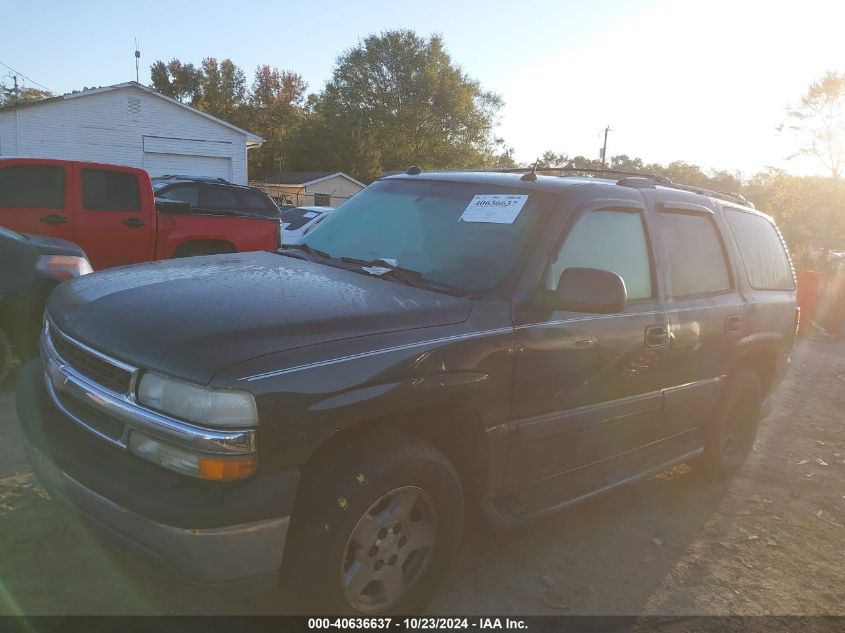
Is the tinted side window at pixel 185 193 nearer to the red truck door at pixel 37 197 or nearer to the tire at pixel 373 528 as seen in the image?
the red truck door at pixel 37 197

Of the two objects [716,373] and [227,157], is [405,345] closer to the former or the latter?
[716,373]

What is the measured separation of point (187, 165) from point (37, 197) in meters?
19.1

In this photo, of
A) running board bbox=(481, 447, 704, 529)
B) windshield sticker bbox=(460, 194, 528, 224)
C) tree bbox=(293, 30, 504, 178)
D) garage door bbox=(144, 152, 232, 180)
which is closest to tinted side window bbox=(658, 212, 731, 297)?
windshield sticker bbox=(460, 194, 528, 224)

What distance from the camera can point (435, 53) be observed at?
54719 millimetres

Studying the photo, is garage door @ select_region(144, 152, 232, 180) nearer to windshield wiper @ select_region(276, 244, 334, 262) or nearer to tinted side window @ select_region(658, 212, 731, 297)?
windshield wiper @ select_region(276, 244, 334, 262)

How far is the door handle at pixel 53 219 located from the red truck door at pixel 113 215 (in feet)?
0.47

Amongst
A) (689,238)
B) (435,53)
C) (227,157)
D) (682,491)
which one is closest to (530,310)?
(689,238)

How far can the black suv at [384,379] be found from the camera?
2.25m

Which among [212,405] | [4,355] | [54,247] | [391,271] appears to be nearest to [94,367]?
[212,405]

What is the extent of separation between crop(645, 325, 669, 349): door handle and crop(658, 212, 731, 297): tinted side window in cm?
29

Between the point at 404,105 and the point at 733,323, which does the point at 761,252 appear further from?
the point at 404,105

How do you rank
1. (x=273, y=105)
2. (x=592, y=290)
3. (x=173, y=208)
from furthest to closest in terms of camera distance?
(x=273, y=105) < (x=173, y=208) < (x=592, y=290)

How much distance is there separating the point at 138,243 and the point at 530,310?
263 inches

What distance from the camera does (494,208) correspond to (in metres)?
3.49
